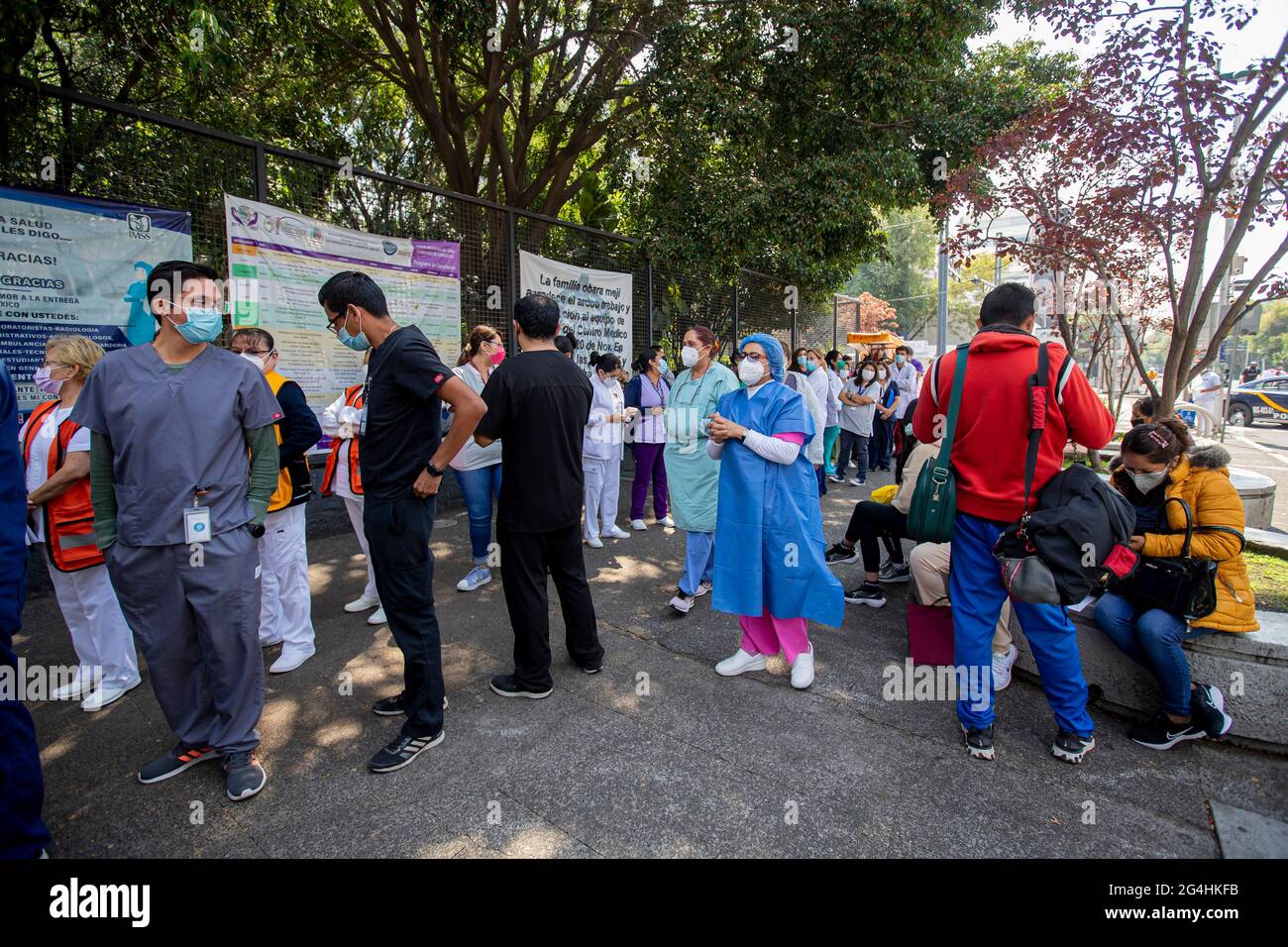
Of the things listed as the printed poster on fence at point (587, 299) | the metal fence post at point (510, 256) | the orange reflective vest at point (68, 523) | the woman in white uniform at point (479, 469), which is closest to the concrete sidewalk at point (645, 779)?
the orange reflective vest at point (68, 523)

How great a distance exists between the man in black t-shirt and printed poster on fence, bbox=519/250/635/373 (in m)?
4.40

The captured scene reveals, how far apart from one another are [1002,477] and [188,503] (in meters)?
3.22

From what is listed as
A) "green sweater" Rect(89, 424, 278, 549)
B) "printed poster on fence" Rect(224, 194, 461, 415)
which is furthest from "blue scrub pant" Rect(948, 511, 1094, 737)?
"printed poster on fence" Rect(224, 194, 461, 415)

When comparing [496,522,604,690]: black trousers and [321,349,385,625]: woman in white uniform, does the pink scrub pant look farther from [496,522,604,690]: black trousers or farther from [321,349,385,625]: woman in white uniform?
[321,349,385,625]: woman in white uniform

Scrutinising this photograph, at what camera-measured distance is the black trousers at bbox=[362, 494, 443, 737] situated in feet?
9.21

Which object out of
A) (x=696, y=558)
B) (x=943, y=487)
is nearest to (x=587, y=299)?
(x=696, y=558)

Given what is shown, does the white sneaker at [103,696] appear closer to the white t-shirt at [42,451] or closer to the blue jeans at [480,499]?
the white t-shirt at [42,451]

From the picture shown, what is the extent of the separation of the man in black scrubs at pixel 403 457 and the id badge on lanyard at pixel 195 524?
561mm

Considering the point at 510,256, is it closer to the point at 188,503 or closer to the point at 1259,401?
the point at 188,503

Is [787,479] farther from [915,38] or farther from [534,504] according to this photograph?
[915,38]

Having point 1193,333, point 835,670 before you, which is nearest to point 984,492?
point 835,670

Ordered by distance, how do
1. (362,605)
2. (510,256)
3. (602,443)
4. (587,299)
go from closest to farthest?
(362,605) < (602,443) < (510,256) < (587,299)

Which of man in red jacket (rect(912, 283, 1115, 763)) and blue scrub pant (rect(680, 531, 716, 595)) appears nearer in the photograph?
man in red jacket (rect(912, 283, 1115, 763))
